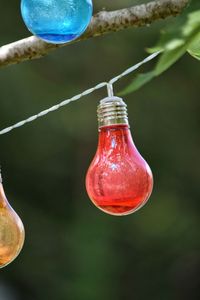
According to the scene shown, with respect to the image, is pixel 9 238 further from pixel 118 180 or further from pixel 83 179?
pixel 83 179

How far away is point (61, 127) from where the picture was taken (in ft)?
11.1

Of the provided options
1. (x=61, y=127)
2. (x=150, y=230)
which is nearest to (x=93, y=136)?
(x=61, y=127)

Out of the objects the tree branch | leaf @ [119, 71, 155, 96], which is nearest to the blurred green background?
the tree branch

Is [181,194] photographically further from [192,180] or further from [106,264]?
[106,264]

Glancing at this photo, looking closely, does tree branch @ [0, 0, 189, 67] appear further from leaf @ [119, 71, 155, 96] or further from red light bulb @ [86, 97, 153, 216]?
leaf @ [119, 71, 155, 96]

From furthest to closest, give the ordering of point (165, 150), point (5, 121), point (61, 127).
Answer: point (165, 150) < point (61, 127) < point (5, 121)

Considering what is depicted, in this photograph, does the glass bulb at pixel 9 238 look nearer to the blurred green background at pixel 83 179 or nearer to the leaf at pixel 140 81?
the leaf at pixel 140 81

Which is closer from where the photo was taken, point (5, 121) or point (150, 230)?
point (5, 121)

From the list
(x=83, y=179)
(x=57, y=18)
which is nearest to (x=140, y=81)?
(x=57, y=18)

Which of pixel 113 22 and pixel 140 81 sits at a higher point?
pixel 113 22

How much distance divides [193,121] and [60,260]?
84 cm

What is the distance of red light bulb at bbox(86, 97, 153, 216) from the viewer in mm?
704

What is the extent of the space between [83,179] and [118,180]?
2859 mm

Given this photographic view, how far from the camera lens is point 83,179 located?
11.7 feet
